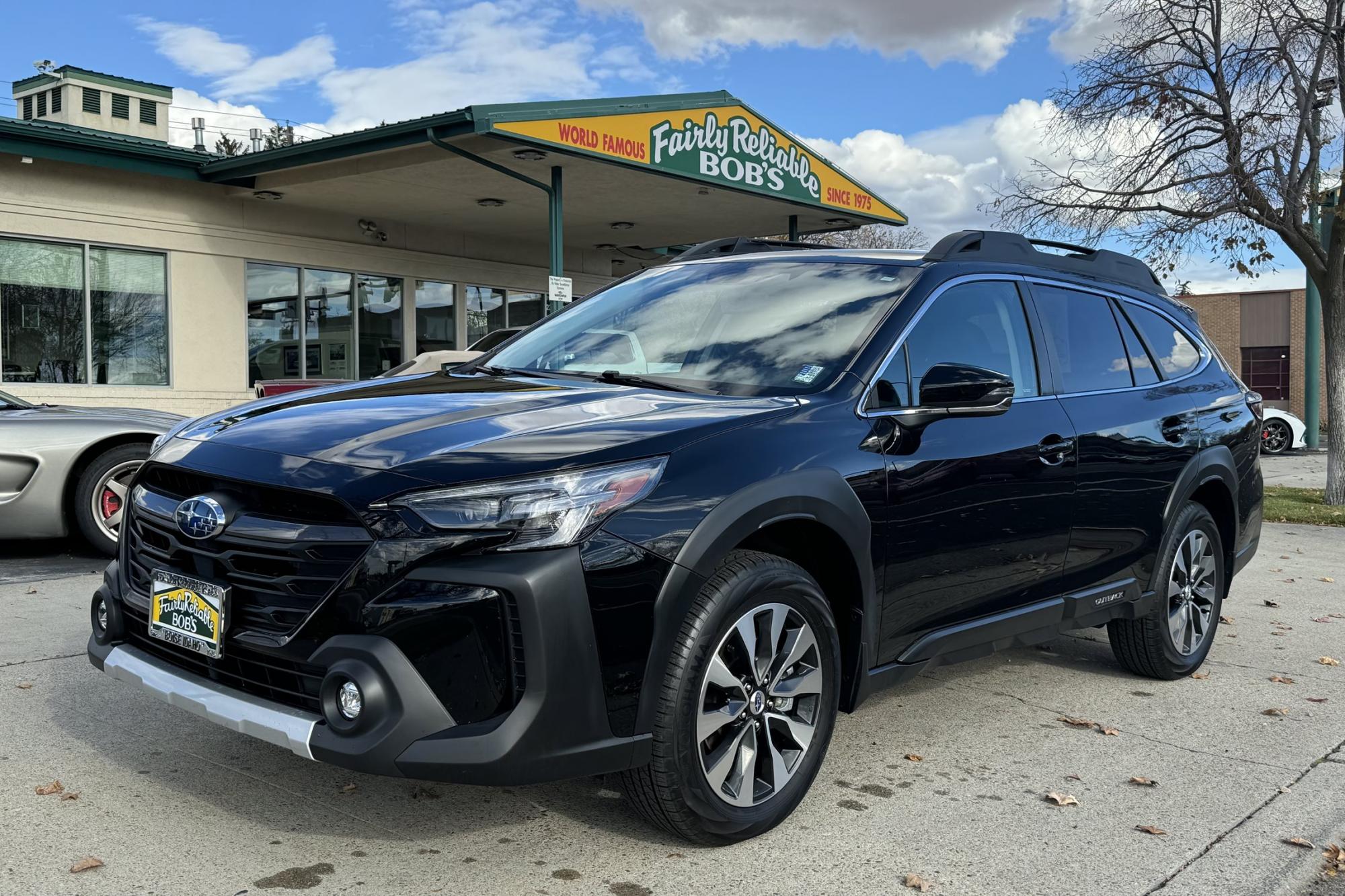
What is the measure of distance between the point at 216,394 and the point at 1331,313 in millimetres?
14978

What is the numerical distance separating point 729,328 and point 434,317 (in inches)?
704

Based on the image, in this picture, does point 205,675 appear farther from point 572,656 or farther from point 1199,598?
point 1199,598

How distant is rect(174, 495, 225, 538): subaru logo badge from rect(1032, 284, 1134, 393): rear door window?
3247 millimetres

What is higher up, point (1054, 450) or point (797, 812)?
point (1054, 450)

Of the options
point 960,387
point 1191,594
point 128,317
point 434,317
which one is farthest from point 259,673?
point 434,317

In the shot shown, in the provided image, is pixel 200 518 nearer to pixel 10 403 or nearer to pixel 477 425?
pixel 477 425

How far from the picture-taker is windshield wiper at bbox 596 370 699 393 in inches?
157

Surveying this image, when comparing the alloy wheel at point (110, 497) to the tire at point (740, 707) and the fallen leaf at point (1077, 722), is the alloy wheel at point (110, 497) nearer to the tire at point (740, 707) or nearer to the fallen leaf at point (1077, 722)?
the tire at point (740, 707)

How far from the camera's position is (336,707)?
A: 115 inches

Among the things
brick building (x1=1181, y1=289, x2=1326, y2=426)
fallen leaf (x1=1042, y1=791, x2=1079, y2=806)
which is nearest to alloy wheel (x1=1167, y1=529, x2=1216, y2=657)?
fallen leaf (x1=1042, y1=791, x2=1079, y2=806)

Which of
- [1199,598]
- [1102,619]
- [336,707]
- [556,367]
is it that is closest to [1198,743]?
[1102,619]

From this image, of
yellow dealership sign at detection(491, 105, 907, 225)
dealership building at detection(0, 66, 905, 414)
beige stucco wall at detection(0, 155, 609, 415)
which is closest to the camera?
yellow dealership sign at detection(491, 105, 907, 225)

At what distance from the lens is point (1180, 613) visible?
5547 mm

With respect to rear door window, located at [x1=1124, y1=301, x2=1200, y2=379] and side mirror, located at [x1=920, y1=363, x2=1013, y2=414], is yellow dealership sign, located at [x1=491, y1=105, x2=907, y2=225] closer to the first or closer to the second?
rear door window, located at [x1=1124, y1=301, x2=1200, y2=379]
